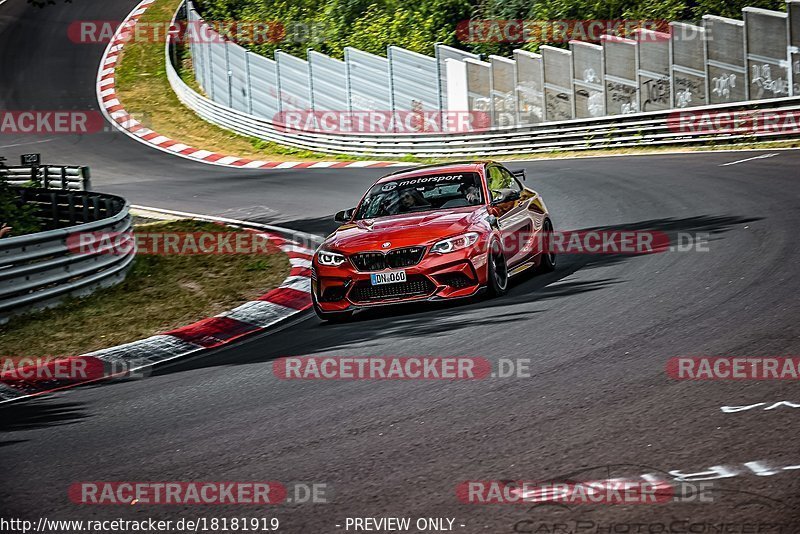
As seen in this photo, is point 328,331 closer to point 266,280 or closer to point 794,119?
point 266,280

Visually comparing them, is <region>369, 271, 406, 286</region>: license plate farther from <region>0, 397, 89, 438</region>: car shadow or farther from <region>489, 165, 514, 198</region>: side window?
<region>0, 397, 89, 438</region>: car shadow

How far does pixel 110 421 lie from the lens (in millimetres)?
7418

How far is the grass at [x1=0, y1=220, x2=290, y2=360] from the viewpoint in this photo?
36.9ft

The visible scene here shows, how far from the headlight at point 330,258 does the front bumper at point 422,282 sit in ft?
0.18

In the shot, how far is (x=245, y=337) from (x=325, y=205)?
10.6 meters

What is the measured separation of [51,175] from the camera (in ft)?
84.4

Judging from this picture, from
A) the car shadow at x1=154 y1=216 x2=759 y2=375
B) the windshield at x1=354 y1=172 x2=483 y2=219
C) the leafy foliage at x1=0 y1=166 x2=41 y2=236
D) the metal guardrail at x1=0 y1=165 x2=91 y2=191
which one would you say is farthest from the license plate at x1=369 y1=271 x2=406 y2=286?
the metal guardrail at x1=0 y1=165 x2=91 y2=191

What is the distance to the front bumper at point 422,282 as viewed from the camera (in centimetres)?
1015

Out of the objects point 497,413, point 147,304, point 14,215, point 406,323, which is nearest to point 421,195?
point 406,323

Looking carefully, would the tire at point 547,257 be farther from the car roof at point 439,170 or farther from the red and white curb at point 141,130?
the red and white curb at point 141,130

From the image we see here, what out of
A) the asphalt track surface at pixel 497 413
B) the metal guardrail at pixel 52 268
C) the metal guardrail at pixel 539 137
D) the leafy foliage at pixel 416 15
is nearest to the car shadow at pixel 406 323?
the asphalt track surface at pixel 497 413

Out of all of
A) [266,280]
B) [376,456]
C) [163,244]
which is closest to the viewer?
[376,456]

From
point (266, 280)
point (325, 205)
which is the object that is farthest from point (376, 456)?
point (325, 205)

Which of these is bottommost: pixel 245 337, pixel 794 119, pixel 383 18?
pixel 245 337
